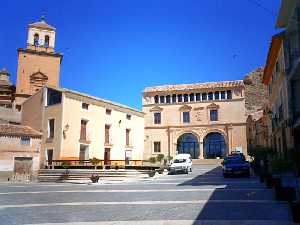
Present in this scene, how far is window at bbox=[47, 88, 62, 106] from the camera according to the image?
111 feet

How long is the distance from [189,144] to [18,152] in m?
27.4

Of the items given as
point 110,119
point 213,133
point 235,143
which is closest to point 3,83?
point 110,119

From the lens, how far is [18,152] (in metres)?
30.1

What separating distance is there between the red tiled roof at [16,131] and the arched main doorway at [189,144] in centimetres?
2429

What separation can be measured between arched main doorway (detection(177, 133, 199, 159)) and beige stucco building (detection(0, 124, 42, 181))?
24.5m

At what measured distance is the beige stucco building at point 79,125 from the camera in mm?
32906

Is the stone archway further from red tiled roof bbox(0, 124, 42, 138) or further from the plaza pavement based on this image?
the plaza pavement

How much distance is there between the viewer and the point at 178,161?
1244 inches

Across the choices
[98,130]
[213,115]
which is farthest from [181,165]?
[213,115]

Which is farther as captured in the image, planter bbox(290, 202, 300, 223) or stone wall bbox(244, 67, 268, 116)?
stone wall bbox(244, 67, 268, 116)

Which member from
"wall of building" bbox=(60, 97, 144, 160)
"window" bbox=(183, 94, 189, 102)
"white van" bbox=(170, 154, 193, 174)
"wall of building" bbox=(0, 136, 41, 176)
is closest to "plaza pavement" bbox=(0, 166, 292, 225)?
"white van" bbox=(170, 154, 193, 174)

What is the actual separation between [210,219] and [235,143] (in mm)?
41290

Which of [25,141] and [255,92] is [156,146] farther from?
[255,92]

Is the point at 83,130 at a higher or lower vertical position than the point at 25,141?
higher
